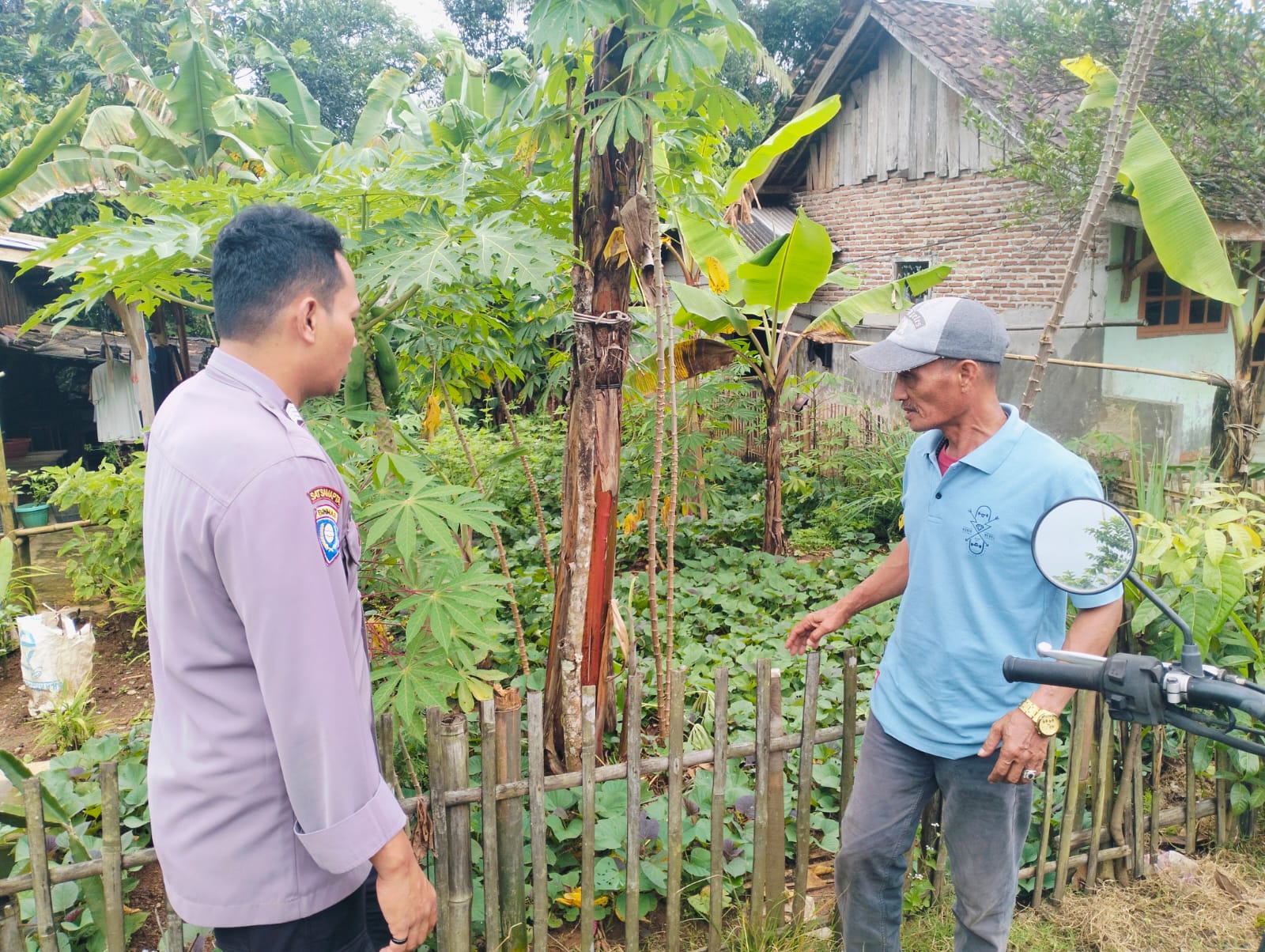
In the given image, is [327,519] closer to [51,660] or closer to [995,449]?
[995,449]

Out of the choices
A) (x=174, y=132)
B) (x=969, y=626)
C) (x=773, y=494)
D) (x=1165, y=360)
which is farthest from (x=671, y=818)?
(x=174, y=132)

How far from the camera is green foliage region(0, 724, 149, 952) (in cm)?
230

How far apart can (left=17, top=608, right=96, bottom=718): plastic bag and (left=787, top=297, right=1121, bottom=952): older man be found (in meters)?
4.42

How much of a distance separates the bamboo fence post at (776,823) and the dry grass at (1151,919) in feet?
1.42

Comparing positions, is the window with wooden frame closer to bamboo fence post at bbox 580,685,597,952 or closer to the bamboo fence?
the bamboo fence

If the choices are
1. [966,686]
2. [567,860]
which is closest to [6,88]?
[567,860]

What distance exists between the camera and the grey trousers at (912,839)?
219 centimetres

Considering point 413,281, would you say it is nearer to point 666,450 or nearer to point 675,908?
point 675,908

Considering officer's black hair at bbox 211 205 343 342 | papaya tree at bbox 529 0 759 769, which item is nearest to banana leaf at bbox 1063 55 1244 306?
papaya tree at bbox 529 0 759 769

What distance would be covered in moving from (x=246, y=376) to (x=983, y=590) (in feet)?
5.81

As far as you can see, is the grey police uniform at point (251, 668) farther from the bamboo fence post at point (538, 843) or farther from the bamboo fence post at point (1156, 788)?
the bamboo fence post at point (1156, 788)

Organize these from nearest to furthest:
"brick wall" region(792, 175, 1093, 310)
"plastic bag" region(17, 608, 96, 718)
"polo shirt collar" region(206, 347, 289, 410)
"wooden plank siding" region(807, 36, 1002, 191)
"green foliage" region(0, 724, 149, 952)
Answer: "polo shirt collar" region(206, 347, 289, 410) → "green foliage" region(0, 724, 149, 952) → "plastic bag" region(17, 608, 96, 718) → "brick wall" region(792, 175, 1093, 310) → "wooden plank siding" region(807, 36, 1002, 191)

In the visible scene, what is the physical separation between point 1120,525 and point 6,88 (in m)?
17.1

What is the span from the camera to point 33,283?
11852 mm
